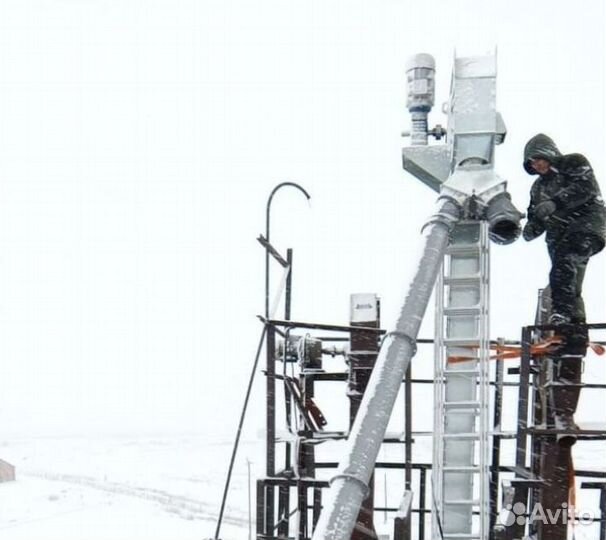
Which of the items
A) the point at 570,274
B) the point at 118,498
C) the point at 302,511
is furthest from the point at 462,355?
the point at 118,498

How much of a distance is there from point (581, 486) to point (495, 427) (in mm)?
1131

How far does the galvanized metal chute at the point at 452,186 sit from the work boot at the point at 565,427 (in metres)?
0.83

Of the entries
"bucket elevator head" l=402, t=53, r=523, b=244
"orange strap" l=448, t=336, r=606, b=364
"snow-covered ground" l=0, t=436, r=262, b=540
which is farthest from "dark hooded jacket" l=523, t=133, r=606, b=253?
"snow-covered ground" l=0, t=436, r=262, b=540

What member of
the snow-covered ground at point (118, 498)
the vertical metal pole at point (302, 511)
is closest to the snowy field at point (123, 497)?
the snow-covered ground at point (118, 498)

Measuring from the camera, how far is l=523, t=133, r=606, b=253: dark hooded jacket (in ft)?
23.1

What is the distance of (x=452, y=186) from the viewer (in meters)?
6.48

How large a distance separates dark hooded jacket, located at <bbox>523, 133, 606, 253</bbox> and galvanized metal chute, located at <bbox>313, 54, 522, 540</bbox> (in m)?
0.47

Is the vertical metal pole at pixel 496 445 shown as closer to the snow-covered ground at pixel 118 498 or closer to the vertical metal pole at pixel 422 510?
→ the vertical metal pole at pixel 422 510

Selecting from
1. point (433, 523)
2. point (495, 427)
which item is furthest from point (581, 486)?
point (433, 523)

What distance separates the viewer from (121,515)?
69312 millimetres

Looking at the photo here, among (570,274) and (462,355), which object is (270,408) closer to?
(462,355)

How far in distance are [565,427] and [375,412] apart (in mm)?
Answer: 2812

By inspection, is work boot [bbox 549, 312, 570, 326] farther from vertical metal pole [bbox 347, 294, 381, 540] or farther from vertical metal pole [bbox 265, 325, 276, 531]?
vertical metal pole [bbox 265, 325, 276, 531]

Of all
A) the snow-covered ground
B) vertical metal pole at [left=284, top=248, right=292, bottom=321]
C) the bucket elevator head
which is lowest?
the snow-covered ground
